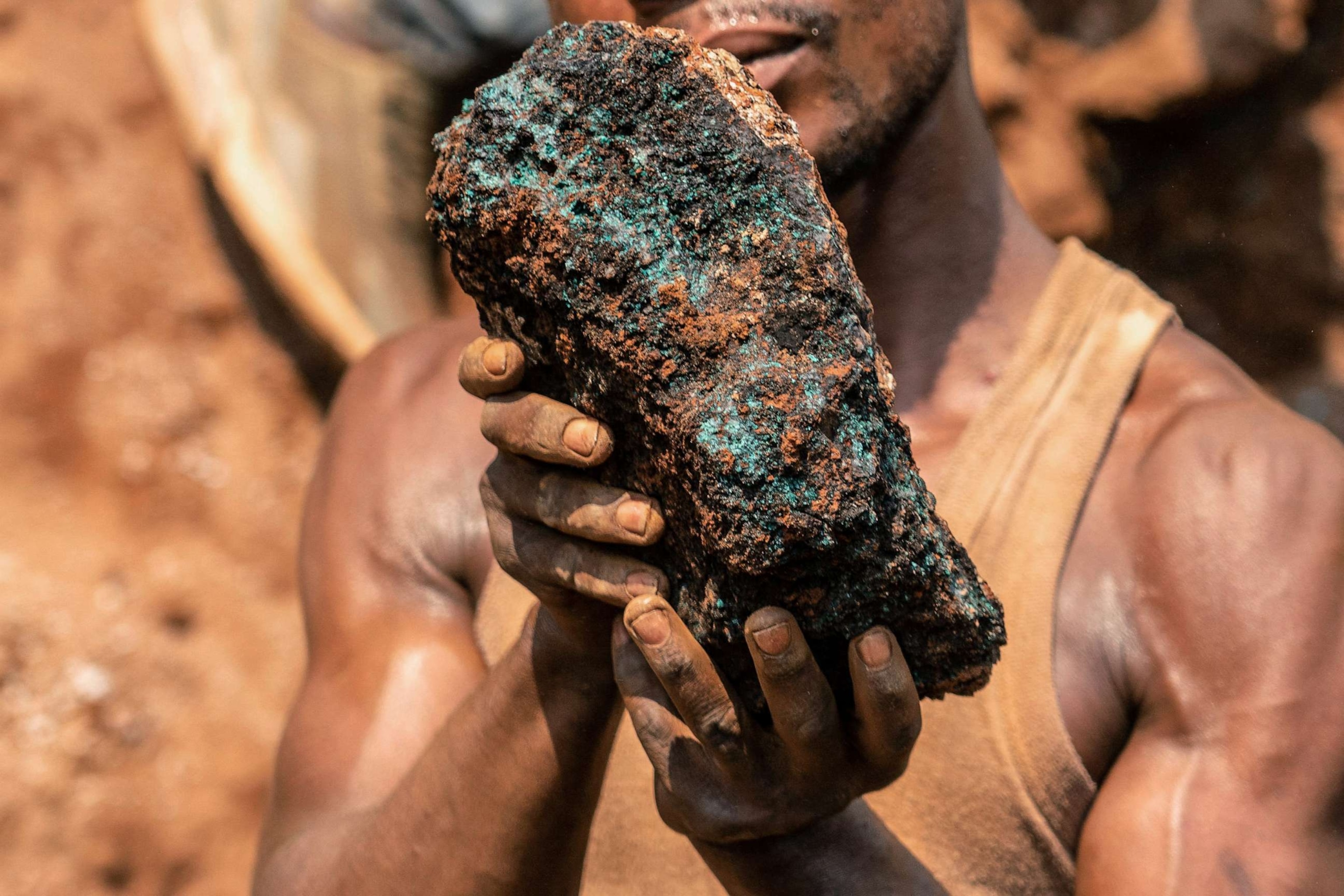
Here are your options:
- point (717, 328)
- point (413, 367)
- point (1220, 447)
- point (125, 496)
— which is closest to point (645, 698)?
point (717, 328)

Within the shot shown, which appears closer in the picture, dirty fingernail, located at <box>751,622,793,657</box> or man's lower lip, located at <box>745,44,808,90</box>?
dirty fingernail, located at <box>751,622,793,657</box>

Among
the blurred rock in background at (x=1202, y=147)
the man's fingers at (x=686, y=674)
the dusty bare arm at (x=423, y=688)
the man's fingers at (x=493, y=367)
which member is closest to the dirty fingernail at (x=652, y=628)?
the man's fingers at (x=686, y=674)

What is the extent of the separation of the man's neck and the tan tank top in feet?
0.17

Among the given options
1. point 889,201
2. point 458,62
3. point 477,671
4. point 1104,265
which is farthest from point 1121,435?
point 458,62

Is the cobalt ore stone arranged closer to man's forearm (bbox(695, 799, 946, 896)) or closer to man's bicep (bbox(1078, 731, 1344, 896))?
man's forearm (bbox(695, 799, 946, 896))

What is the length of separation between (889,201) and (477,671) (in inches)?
27.5

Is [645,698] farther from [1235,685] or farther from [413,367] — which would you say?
[413,367]

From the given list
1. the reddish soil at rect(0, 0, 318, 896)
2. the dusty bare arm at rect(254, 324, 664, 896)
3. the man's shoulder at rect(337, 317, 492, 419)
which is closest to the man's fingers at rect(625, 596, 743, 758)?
the dusty bare arm at rect(254, 324, 664, 896)

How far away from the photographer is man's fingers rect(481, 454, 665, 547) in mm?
889

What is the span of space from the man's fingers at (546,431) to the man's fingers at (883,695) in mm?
230

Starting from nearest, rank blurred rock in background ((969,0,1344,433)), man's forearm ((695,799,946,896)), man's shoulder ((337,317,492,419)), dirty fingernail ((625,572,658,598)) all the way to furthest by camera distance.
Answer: dirty fingernail ((625,572,658,598)), man's forearm ((695,799,946,896)), man's shoulder ((337,317,492,419)), blurred rock in background ((969,0,1344,433))

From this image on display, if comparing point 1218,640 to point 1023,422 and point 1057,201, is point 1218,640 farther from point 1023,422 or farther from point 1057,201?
point 1057,201

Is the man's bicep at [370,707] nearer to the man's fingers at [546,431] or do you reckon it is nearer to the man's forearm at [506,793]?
the man's forearm at [506,793]

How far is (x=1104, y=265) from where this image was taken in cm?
140
